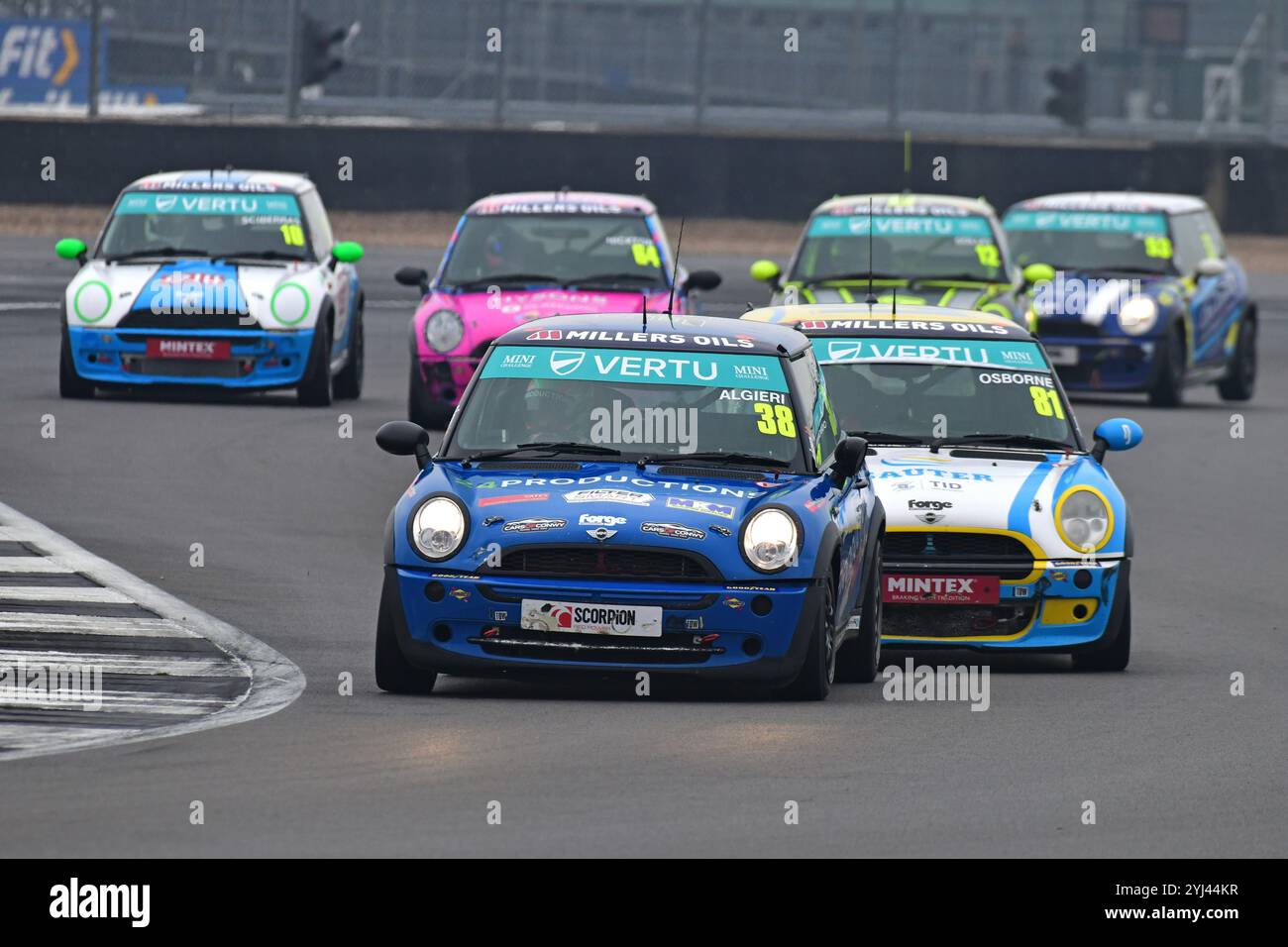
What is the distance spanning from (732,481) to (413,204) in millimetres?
24021

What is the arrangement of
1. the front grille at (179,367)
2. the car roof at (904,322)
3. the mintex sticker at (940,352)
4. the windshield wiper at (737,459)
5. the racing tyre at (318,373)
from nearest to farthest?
1. the windshield wiper at (737,459)
2. the mintex sticker at (940,352)
3. the car roof at (904,322)
4. the front grille at (179,367)
5. the racing tyre at (318,373)

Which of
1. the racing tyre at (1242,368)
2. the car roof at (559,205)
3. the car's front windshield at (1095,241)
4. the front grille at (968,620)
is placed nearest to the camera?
the front grille at (968,620)

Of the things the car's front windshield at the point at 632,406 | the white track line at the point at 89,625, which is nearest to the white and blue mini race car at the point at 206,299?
the white track line at the point at 89,625

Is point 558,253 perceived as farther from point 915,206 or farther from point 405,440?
point 405,440

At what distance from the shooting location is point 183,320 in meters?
20.4

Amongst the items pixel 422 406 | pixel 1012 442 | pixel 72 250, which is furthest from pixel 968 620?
pixel 72 250

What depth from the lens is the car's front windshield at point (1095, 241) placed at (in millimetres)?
23500

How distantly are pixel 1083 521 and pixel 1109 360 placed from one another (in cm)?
1111

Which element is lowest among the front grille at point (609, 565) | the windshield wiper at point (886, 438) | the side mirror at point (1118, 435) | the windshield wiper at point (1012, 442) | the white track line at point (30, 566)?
the white track line at point (30, 566)

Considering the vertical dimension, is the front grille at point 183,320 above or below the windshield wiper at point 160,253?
below

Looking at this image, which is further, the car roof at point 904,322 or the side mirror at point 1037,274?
the side mirror at point 1037,274

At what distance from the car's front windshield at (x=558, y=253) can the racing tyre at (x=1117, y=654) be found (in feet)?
30.2

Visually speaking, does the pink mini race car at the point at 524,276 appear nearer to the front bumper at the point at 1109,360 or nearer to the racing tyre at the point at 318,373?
the racing tyre at the point at 318,373
